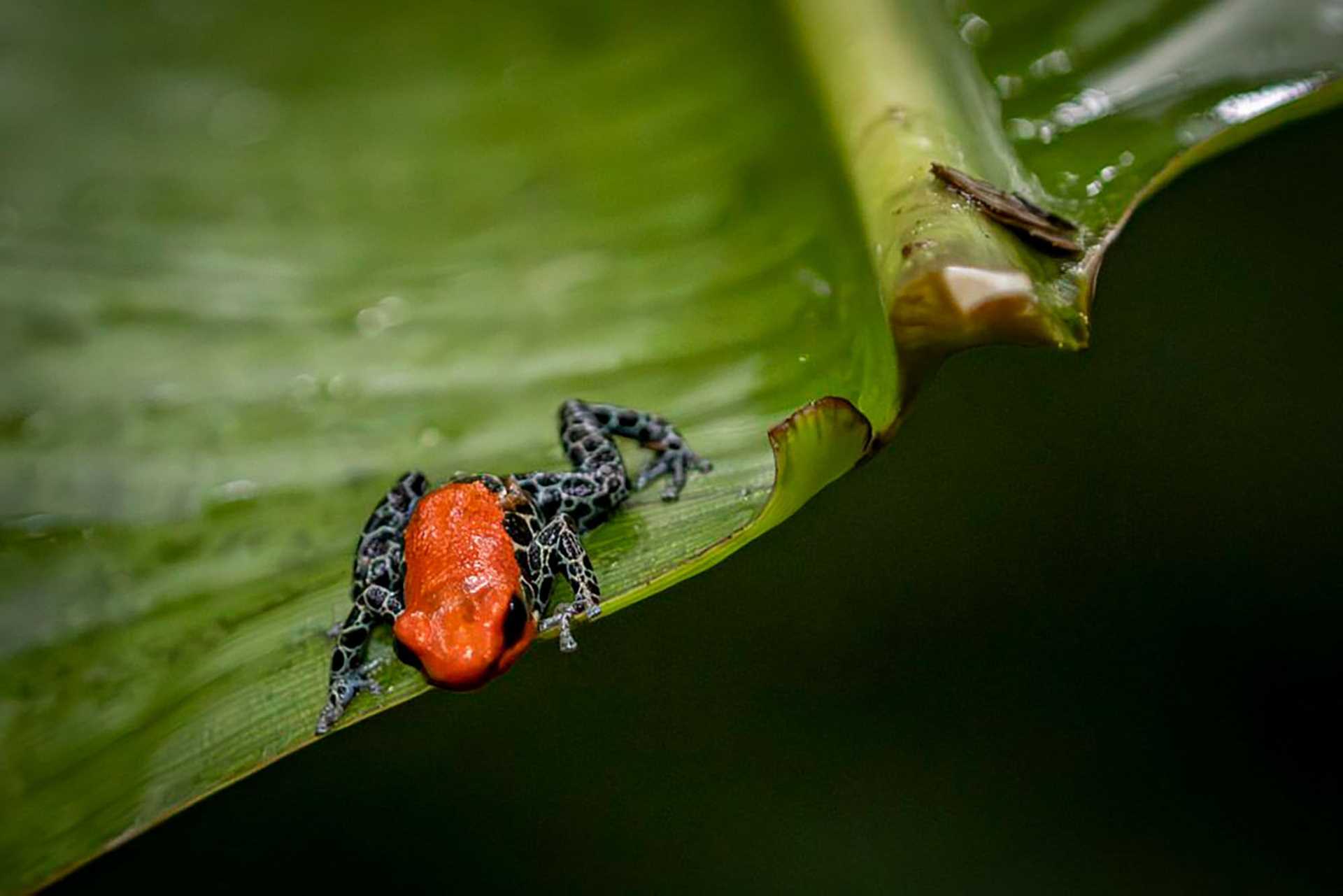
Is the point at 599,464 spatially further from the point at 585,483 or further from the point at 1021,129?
the point at 1021,129

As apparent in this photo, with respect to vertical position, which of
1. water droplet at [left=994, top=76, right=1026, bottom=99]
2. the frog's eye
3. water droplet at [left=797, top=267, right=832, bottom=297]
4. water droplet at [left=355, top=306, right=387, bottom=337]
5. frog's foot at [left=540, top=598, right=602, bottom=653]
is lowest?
frog's foot at [left=540, top=598, right=602, bottom=653]

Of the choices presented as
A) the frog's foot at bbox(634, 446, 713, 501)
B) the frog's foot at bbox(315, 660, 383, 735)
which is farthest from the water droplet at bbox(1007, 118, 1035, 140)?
the frog's foot at bbox(315, 660, 383, 735)

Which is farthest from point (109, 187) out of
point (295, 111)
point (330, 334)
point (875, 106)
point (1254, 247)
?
point (1254, 247)

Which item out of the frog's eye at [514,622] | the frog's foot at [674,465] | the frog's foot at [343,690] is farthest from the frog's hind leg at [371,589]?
the frog's foot at [674,465]

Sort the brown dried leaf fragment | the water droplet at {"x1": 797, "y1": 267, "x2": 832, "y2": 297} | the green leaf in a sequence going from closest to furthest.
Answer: the brown dried leaf fragment < the green leaf < the water droplet at {"x1": 797, "y1": 267, "x2": 832, "y2": 297}

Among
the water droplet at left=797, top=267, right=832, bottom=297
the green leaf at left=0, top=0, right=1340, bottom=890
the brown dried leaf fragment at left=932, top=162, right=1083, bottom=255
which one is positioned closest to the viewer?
the brown dried leaf fragment at left=932, top=162, right=1083, bottom=255

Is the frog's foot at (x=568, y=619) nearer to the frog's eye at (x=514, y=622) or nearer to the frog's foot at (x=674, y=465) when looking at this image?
the frog's eye at (x=514, y=622)

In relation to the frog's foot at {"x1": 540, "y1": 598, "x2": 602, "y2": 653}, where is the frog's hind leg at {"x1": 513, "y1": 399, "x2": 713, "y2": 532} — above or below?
above

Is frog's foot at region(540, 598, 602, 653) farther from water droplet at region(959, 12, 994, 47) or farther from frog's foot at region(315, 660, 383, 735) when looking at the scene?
water droplet at region(959, 12, 994, 47)
